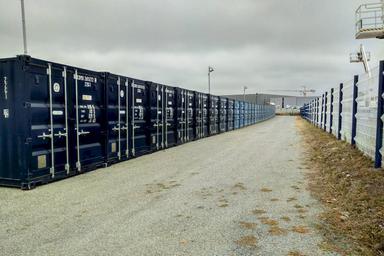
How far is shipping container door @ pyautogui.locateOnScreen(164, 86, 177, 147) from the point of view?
14436 millimetres

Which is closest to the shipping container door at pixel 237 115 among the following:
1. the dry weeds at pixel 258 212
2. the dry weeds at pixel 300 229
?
the dry weeds at pixel 258 212

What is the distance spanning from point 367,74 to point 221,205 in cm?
626

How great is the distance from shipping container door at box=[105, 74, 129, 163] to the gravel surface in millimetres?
1509

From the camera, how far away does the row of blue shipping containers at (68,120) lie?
705 centimetres

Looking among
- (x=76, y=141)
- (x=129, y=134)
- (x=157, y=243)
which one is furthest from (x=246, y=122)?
(x=157, y=243)

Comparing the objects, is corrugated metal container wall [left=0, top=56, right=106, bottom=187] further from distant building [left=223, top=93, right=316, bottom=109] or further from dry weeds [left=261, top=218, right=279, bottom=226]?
distant building [left=223, top=93, right=316, bottom=109]

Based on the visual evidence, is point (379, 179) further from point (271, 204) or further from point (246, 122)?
point (246, 122)

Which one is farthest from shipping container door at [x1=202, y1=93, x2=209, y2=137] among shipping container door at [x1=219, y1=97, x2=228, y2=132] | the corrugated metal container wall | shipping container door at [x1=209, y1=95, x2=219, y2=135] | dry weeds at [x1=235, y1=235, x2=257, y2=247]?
dry weeds at [x1=235, y1=235, x2=257, y2=247]

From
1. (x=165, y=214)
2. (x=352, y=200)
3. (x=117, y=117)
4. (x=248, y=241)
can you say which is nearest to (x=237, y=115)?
(x=117, y=117)

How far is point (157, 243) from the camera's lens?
404 centimetres

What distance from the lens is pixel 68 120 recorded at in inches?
323

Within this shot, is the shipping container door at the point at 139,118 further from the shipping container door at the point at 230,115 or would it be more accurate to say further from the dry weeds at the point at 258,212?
the shipping container door at the point at 230,115

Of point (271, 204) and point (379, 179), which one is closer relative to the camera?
point (271, 204)

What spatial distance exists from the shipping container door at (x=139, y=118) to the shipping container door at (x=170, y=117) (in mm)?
1890
